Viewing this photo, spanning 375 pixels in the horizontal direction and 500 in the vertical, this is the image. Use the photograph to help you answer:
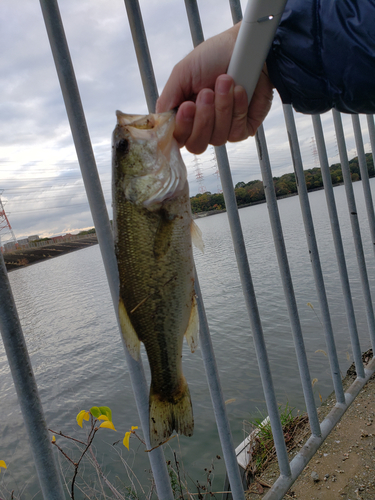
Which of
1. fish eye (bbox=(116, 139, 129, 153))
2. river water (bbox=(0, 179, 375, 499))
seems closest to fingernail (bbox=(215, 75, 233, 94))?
fish eye (bbox=(116, 139, 129, 153))

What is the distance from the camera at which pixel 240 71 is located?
1329 millimetres

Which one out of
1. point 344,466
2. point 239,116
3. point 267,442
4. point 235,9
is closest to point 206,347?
point 239,116

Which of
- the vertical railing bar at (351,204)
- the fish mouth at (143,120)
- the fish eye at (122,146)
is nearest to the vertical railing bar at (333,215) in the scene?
the vertical railing bar at (351,204)

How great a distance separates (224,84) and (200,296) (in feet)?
3.63

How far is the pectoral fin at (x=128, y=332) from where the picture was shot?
4.44 ft

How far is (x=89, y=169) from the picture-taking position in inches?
57.8

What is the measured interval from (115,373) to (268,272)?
25.9ft

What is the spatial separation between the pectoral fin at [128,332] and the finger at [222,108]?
930 millimetres

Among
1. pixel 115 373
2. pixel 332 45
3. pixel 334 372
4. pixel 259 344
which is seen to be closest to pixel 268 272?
pixel 115 373

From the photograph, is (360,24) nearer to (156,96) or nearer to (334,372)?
(156,96)

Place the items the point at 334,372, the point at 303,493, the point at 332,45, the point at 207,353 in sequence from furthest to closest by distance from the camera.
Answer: the point at 334,372 < the point at 303,493 < the point at 207,353 < the point at 332,45

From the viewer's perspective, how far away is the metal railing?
1249 mm

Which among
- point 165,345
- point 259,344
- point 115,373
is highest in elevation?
point 165,345

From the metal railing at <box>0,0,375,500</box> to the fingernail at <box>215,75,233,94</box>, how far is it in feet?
1.35
